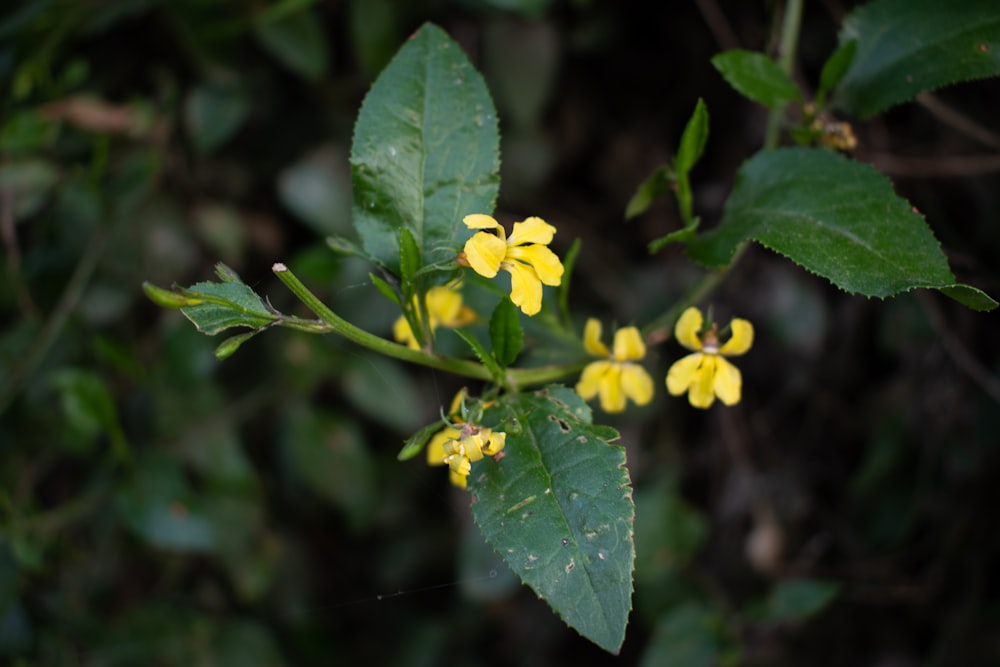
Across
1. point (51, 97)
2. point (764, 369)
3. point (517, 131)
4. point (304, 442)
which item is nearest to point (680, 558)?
point (764, 369)

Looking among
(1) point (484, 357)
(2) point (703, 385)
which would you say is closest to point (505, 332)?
(1) point (484, 357)

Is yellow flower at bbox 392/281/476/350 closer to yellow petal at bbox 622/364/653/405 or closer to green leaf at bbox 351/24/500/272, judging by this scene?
green leaf at bbox 351/24/500/272

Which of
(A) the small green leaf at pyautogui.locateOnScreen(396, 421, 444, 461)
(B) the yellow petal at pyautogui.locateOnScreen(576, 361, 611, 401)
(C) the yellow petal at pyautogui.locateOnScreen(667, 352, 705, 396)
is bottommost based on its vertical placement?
(B) the yellow petal at pyautogui.locateOnScreen(576, 361, 611, 401)

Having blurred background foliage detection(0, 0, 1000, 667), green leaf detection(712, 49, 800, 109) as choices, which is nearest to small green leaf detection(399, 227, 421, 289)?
green leaf detection(712, 49, 800, 109)

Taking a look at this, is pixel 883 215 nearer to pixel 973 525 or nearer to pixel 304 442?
pixel 973 525

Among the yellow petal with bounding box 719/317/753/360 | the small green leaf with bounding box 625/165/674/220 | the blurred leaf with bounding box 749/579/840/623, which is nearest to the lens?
the yellow petal with bounding box 719/317/753/360

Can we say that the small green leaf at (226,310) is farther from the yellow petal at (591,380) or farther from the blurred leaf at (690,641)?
the blurred leaf at (690,641)

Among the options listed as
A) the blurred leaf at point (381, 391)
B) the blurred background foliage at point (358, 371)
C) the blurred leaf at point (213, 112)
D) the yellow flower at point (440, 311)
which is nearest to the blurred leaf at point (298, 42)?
the blurred background foliage at point (358, 371)
